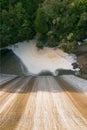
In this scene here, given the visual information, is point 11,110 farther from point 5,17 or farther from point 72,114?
point 5,17

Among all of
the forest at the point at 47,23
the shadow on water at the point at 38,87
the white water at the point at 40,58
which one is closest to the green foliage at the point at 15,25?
the forest at the point at 47,23

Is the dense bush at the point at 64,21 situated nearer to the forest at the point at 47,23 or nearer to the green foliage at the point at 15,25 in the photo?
the forest at the point at 47,23

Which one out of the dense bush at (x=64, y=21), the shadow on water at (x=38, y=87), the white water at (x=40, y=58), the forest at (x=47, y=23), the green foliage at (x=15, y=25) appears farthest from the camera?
the white water at (x=40, y=58)

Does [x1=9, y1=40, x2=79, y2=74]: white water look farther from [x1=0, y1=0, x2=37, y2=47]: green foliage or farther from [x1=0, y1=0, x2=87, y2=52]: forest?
[x1=0, y1=0, x2=37, y2=47]: green foliage

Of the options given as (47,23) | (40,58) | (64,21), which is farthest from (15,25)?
(64,21)

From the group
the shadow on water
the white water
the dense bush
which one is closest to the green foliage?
the dense bush

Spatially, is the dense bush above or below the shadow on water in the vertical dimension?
above

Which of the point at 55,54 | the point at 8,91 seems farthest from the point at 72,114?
the point at 55,54

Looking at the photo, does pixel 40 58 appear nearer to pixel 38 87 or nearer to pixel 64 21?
pixel 64 21
